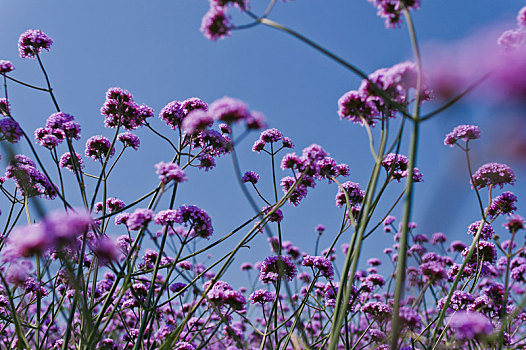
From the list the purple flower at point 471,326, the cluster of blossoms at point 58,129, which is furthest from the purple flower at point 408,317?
the cluster of blossoms at point 58,129

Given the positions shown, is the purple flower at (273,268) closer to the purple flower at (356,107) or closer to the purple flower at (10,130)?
the purple flower at (356,107)

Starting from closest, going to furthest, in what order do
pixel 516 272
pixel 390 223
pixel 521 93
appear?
pixel 521 93 → pixel 516 272 → pixel 390 223

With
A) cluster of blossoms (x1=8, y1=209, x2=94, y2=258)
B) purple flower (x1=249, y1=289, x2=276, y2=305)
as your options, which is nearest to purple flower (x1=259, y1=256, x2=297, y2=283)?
purple flower (x1=249, y1=289, x2=276, y2=305)

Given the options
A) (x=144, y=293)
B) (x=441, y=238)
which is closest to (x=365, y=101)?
(x=144, y=293)

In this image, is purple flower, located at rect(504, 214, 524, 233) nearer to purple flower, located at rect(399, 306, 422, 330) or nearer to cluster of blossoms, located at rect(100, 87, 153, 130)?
purple flower, located at rect(399, 306, 422, 330)

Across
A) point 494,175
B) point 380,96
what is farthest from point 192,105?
point 494,175

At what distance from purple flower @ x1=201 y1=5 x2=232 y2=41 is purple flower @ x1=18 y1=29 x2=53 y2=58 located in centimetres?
242

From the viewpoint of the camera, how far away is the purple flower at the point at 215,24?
2.23 m

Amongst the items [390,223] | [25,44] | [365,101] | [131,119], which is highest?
[390,223]

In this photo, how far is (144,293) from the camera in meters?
3.86

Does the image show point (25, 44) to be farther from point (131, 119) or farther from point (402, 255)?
point (402, 255)

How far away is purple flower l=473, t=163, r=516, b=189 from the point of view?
3048 mm

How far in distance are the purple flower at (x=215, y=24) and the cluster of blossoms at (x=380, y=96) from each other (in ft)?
2.94

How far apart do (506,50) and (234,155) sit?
1.62 meters
